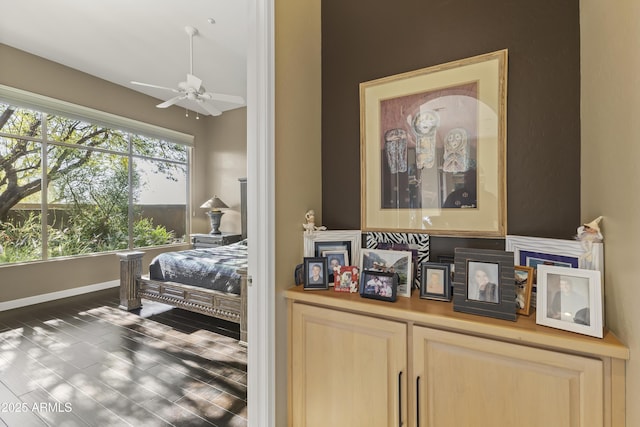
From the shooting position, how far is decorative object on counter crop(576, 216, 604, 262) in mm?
933

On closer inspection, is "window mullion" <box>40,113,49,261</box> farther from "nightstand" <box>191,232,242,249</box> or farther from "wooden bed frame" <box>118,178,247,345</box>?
"nightstand" <box>191,232,242,249</box>

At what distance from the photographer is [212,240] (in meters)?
5.24

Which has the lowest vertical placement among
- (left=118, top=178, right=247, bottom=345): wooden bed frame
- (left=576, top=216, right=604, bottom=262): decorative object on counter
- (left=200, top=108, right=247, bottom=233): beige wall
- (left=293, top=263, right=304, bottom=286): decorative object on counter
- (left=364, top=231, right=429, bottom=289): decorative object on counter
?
(left=118, top=178, right=247, bottom=345): wooden bed frame

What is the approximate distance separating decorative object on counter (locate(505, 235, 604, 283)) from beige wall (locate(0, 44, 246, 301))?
5.10 meters

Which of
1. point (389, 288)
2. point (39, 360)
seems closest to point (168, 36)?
point (39, 360)

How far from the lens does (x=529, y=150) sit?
46.6 inches

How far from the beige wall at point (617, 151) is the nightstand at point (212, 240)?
16.4 ft

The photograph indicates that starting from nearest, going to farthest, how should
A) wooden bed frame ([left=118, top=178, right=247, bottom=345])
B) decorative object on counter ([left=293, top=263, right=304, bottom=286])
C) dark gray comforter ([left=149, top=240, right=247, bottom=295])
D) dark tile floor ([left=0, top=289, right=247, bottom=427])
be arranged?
decorative object on counter ([left=293, top=263, right=304, bottom=286]), dark tile floor ([left=0, top=289, right=247, bottom=427]), wooden bed frame ([left=118, top=178, right=247, bottom=345]), dark gray comforter ([left=149, top=240, right=247, bottom=295])

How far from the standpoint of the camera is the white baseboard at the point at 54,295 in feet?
11.7

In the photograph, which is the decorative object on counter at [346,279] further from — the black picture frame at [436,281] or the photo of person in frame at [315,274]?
the black picture frame at [436,281]

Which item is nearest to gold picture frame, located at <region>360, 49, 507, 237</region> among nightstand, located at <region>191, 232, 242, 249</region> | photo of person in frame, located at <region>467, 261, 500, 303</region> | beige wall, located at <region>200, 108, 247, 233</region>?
photo of person in frame, located at <region>467, 261, 500, 303</region>

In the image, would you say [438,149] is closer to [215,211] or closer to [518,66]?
[518,66]

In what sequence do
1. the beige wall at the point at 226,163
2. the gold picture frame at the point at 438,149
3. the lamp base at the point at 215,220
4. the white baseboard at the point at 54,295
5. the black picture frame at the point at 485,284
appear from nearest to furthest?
1. the black picture frame at the point at 485,284
2. the gold picture frame at the point at 438,149
3. the white baseboard at the point at 54,295
4. the lamp base at the point at 215,220
5. the beige wall at the point at 226,163

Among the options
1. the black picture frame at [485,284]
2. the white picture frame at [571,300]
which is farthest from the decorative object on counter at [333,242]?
the white picture frame at [571,300]
